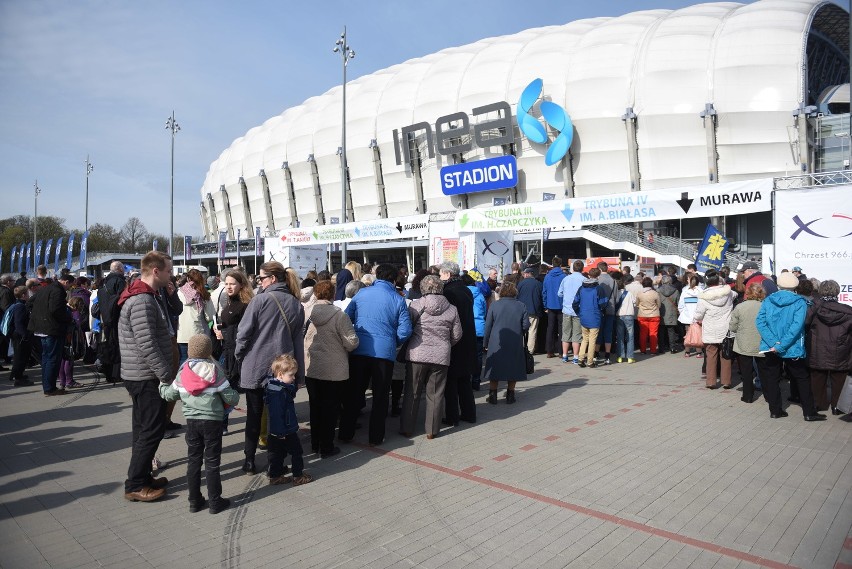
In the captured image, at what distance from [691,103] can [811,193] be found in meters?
26.4

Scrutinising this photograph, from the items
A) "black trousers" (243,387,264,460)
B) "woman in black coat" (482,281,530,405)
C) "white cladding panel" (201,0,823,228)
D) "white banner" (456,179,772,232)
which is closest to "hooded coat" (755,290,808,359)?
"woman in black coat" (482,281,530,405)

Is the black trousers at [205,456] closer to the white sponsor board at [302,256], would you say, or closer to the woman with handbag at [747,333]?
the woman with handbag at [747,333]

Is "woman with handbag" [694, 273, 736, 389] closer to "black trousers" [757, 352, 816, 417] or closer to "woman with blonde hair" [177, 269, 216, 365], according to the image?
"black trousers" [757, 352, 816, 417]

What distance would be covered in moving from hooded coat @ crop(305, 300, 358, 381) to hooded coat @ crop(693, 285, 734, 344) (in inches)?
239

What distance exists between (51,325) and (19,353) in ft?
5.75

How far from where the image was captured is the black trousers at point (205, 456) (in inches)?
162

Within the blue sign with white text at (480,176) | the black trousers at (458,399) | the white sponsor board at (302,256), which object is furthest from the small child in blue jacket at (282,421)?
the blue sign with white text at (480,176)

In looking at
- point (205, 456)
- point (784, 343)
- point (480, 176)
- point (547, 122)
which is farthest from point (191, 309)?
point (480, 176)

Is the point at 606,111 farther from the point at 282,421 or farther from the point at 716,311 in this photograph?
the point at 282,421

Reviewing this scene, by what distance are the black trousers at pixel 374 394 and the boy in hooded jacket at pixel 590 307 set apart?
5292mm

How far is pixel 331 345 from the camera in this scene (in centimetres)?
539

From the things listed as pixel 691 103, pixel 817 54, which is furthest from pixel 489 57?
Answer: pixel 817 54

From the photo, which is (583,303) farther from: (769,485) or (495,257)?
(769,485)

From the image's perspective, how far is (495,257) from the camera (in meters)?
13.1
